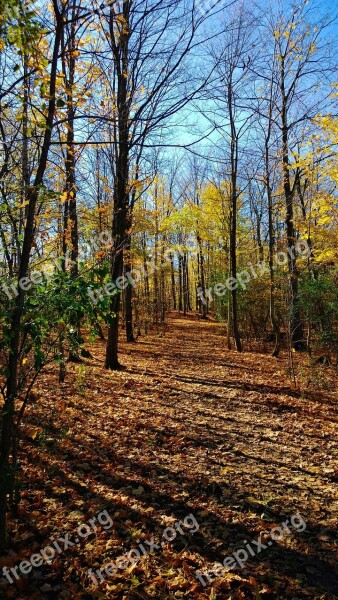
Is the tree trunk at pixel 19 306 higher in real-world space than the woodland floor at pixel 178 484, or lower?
higher

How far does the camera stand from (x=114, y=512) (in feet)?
11.8

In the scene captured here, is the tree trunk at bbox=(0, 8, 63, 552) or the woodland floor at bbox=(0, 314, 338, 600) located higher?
the tree trunk at bbox=(0, 8, 63, 552)

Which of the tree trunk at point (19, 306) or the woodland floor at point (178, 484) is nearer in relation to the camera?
the tree trunk at point (19, 306)

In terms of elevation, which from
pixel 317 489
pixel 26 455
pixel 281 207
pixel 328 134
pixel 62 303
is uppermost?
pixel 328 134

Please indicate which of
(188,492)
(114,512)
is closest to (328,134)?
(188,492)

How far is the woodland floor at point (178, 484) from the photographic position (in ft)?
9.22

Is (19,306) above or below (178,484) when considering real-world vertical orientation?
above

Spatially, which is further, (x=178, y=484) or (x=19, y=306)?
(x=178, y=484)

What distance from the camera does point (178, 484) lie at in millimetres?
4156

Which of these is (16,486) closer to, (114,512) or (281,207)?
(114,512)

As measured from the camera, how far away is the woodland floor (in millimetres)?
2811

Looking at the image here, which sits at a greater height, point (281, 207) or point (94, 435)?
point (281, 207)

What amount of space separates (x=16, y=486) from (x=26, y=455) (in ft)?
3.81

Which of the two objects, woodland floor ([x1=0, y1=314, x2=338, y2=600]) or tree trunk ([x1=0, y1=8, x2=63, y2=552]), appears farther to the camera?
woodland floor ([x1=0, y1=314, x2=338, y2=600])
